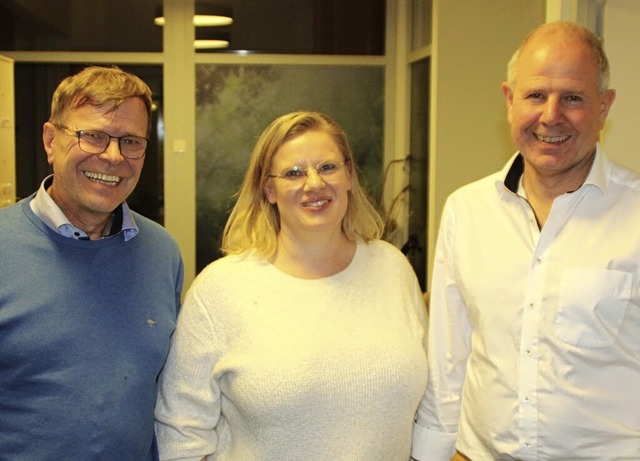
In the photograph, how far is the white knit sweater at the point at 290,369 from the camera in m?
1.96

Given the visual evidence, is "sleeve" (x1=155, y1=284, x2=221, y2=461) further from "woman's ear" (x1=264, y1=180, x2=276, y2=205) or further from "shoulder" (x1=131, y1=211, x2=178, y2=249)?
"woman's ear" (x1=264, y1=180, x2=276, y2=205)

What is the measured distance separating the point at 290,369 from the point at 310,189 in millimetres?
493

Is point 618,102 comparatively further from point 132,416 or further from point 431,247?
point 431,247

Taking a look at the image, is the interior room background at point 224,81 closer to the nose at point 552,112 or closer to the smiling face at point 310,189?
the smiling face at point 310,189

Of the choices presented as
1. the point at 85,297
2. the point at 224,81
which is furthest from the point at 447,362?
the point at 224,81

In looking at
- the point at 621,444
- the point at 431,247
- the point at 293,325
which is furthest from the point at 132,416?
the point at 431,247

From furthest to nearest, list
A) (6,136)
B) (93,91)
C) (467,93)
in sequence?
(6,136) < (467,93) < (93,91)

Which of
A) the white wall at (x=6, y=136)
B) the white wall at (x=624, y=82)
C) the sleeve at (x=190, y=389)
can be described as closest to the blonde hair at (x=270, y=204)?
the sleeve at (x=190, y=389)

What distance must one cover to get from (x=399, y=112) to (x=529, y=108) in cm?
484

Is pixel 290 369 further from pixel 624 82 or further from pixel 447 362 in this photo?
pixel 624 82

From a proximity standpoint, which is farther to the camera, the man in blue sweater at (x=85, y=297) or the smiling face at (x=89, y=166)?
the smiling face at (x=89, y=166)

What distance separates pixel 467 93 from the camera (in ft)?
16.5

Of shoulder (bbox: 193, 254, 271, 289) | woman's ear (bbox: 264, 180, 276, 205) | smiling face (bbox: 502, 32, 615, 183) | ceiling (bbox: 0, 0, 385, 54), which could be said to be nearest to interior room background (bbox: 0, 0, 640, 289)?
ceiling (bbox: 0, 0, 385, 54)

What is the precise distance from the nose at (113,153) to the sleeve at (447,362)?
0.91 meters
